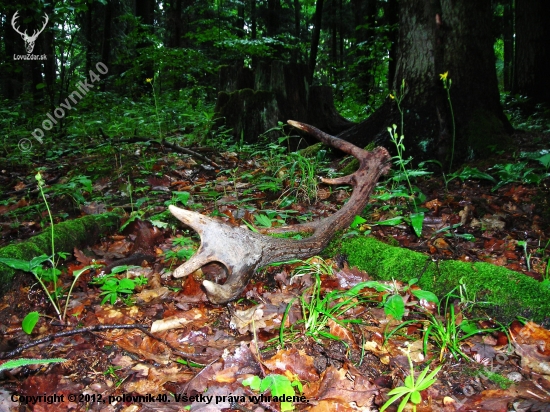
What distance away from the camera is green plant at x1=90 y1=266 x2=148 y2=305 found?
2160mm

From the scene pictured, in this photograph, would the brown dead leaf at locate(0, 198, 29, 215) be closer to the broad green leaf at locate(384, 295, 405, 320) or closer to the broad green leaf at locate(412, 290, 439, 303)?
the broad green leaf at locate(384, 295, 405, 320)

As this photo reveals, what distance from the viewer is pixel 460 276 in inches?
80.6

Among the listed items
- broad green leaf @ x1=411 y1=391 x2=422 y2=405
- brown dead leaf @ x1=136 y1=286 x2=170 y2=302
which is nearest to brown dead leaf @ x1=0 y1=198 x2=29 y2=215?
brown dead leaf @ x1=136 y1=286 x2=170 y2=302

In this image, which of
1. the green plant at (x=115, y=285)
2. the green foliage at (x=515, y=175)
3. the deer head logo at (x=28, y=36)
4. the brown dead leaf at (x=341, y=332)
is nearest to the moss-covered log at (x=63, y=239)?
the green plant at (x=115, y=285)

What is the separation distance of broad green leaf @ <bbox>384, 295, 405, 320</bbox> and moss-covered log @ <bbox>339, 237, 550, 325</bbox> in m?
0.47

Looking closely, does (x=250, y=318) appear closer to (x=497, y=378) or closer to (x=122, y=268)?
(x=122, y=268)

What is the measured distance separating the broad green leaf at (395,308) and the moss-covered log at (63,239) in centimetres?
226

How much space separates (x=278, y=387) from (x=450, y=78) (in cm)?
379

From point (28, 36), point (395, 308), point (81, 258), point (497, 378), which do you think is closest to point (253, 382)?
point (395, 308)

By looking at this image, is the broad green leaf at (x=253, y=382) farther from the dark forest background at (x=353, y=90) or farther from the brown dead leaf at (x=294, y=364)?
the dark forest background at (x=353, y=90)

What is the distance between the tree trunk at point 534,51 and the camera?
6.92m

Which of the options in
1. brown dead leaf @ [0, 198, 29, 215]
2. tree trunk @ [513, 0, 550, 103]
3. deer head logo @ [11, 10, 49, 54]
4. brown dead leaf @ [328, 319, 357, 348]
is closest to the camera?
brown dead leaf @ [328, 319, 357, 348]

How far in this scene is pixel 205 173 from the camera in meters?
4.53

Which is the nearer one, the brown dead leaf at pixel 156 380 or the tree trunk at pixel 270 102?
the brown dead leaf at pixel 156 380
